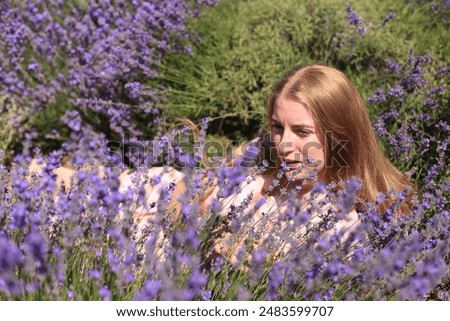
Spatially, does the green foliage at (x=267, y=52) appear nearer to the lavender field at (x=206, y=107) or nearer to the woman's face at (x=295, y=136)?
the lavender field at (x=206, y=107)

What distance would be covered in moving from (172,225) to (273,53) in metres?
1.82

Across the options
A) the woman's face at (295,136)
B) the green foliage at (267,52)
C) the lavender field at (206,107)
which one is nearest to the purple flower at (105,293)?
the lavender field at (206,107)

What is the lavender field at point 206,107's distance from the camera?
184 cm

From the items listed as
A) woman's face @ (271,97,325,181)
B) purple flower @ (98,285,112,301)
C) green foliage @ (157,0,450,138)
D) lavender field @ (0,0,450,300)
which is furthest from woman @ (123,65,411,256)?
purple flower @ (98,285,112,301)

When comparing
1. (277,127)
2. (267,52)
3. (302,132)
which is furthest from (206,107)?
(302,132)

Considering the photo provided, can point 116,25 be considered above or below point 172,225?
above

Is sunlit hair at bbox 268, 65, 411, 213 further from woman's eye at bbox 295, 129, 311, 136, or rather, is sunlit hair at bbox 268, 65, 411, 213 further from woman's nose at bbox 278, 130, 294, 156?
woman's nose at bbox 278, 130, 294, 156

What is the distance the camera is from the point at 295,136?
96.9 inches

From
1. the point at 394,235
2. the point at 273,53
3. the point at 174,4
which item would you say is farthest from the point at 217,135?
the point at 394,235

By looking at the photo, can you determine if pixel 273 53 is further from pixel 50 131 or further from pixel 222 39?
pixel 50 131

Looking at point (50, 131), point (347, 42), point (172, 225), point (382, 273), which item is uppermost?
point (347, 42)

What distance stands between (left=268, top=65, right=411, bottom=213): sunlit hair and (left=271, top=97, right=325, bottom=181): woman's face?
0.03 m

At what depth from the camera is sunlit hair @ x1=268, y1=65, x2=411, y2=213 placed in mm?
2543

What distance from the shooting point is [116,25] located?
4.05 meters
